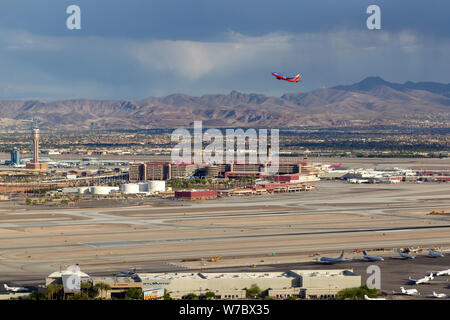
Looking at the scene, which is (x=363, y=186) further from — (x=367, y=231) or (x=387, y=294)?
(x=387, y=294)

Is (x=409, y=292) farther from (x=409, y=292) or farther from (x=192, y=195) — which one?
(x=192, y=195)

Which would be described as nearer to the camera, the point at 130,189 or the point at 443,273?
the point at 443,273

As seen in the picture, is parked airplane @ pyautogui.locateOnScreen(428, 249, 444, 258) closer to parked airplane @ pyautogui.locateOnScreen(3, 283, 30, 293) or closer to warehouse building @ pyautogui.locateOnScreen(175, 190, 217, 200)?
parked airplane @ pyautogui.locateOnScreen(3, 283, 30, 293)

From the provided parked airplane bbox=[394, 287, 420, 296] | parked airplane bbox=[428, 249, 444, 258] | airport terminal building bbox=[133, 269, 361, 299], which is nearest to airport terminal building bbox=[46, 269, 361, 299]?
airport terminal building bbox=[133, 269, 361, 299]

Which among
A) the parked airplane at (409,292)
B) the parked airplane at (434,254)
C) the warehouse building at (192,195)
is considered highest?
the warehouse building at (192,195)

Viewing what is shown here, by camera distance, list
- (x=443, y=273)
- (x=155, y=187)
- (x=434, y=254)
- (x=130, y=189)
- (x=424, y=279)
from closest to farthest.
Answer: (x=424, y=279)
(x=443, y=273)
(x=434, y=254)
(x=130, y=189)
(x=155, y=187)

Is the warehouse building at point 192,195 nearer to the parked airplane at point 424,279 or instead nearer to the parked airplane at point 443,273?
the parked airplane at point 443,273

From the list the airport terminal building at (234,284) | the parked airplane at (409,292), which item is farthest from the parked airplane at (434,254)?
the airport terminal building at (234,284)

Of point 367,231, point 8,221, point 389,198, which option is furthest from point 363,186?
point 8,221

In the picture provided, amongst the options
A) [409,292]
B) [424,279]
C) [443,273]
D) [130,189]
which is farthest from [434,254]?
[130,189]

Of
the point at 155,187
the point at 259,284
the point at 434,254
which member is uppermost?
the point at 155,187

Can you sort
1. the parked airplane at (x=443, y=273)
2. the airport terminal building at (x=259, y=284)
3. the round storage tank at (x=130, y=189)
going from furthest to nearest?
the round storage tank at (x=130, y=189) < the parked airplane at (x=443, y=273) < the airport terminal building at (x=259, y=284)
